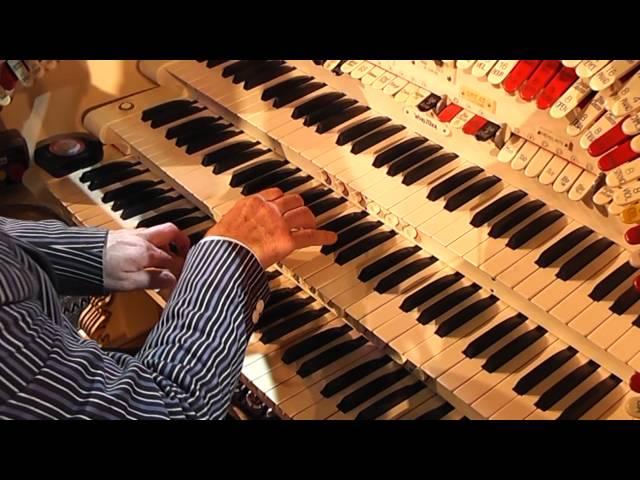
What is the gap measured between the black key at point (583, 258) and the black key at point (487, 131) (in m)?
0.29

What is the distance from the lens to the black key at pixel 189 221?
194cm

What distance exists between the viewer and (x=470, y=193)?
1.65 m

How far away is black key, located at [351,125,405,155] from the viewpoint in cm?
180

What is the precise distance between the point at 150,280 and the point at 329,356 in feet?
1.31

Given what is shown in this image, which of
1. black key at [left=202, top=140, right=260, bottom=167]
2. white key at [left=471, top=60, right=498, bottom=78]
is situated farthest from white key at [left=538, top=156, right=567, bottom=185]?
black key at [left=202, top=140, right=260, bottom=167]

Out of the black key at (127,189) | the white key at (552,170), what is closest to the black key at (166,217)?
the black key at (127,189)

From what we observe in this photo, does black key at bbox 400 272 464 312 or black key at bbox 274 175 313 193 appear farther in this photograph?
black key at bbox 274 175 313 193

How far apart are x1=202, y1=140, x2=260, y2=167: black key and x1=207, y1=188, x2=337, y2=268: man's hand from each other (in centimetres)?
34

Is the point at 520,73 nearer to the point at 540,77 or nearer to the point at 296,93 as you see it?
the point at 540,77

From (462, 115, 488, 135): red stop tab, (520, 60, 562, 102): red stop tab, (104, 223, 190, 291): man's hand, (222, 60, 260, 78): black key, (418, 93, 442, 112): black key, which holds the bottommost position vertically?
(104, 223, 190, 291): man's hand

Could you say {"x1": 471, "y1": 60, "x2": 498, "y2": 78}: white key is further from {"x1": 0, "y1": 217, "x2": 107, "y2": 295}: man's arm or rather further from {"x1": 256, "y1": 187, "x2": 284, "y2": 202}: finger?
{"x1": 0, "y1": 217, "x2": 107, "y2": 295}: man's arm

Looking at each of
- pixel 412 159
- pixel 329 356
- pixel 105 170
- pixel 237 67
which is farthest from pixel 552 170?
pixel 105 170

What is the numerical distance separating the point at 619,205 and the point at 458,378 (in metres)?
0.42
